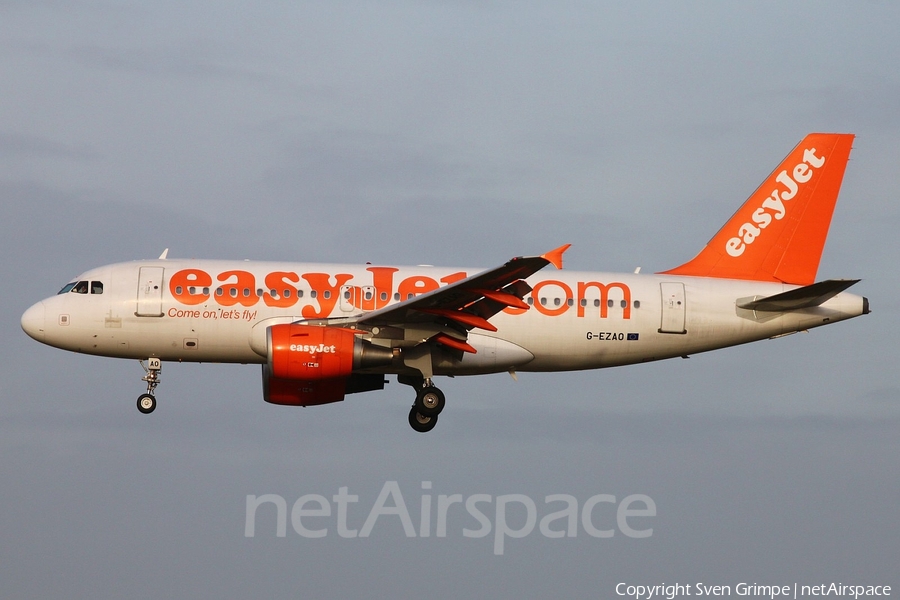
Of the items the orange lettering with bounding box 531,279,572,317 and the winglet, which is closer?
the winglet

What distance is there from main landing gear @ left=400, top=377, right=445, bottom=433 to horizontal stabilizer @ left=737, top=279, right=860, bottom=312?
29.8 feet

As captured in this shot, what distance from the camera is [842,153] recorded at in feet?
134

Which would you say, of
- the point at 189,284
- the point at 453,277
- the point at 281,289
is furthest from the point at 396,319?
the point at 189,284

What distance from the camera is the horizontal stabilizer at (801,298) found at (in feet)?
118

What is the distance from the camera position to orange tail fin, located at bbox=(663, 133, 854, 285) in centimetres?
3956

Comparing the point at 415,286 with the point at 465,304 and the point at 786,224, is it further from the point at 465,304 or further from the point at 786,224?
the point at 786,224

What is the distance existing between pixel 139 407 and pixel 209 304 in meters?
3.52

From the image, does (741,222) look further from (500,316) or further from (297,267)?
(297,267)

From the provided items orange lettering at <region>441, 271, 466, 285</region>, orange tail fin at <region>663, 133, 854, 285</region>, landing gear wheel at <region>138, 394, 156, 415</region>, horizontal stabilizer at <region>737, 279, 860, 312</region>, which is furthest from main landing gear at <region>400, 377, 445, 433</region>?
horizontal stabilizer at <region>737, 279, 860, 312</region>

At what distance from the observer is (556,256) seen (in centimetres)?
3045

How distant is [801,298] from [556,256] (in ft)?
32.8

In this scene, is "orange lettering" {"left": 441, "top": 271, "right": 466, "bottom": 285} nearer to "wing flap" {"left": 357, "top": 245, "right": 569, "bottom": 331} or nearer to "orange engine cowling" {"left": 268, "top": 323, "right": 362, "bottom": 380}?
"wing flap" {"left": 357, "top": 245, "right": 569, "bottom": 331}

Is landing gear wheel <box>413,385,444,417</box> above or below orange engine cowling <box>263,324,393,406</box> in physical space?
below

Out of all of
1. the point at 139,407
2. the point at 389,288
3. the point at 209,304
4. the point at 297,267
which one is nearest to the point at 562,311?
the point at 389,288
